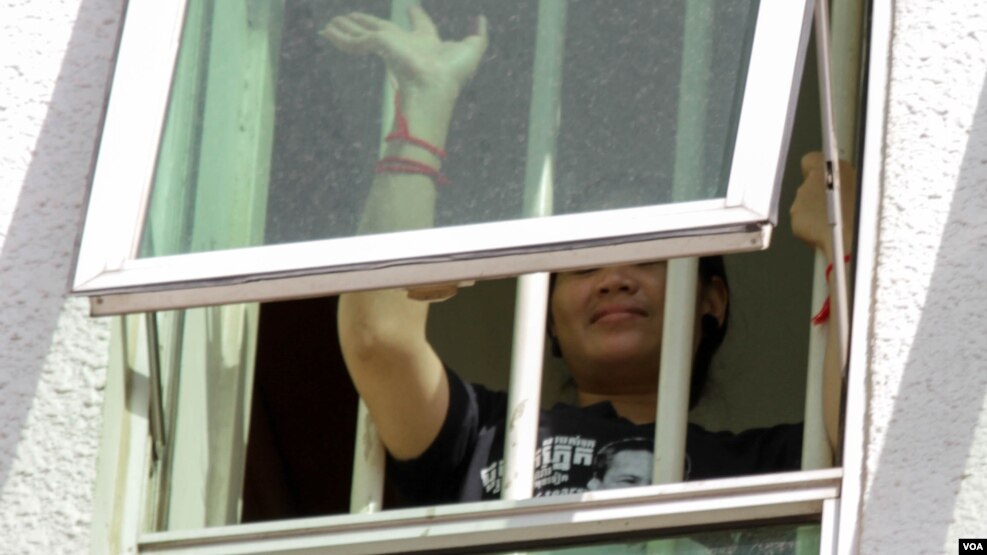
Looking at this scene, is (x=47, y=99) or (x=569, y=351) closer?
(x=47, y=99)

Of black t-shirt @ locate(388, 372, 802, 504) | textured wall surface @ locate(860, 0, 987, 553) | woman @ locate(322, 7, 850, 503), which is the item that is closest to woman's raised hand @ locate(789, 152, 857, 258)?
woman @ locate(322, 7, 850, 503)

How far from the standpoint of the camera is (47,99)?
13.4 ft

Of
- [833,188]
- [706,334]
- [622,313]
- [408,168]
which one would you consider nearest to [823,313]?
[833,188]

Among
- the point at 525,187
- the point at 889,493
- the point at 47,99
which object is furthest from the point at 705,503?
the point at 47,99

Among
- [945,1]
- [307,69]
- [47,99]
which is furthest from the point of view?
[47,99]

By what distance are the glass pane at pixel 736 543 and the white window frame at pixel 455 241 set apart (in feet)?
1.87

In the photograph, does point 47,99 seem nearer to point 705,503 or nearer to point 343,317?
point 343,317

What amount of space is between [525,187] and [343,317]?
70 centimetres

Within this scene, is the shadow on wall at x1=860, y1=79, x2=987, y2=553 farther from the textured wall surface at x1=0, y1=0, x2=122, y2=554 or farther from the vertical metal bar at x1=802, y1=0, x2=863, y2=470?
the textured wall surface at x1=0, y1=0, x2=122, y2=554

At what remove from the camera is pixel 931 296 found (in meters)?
3.57

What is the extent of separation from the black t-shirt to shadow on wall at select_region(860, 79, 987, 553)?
18.6 inches

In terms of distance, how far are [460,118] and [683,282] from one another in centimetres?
64

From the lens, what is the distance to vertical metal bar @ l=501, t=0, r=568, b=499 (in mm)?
3318

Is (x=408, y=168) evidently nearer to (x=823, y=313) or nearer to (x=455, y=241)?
(x=455, y=241)
